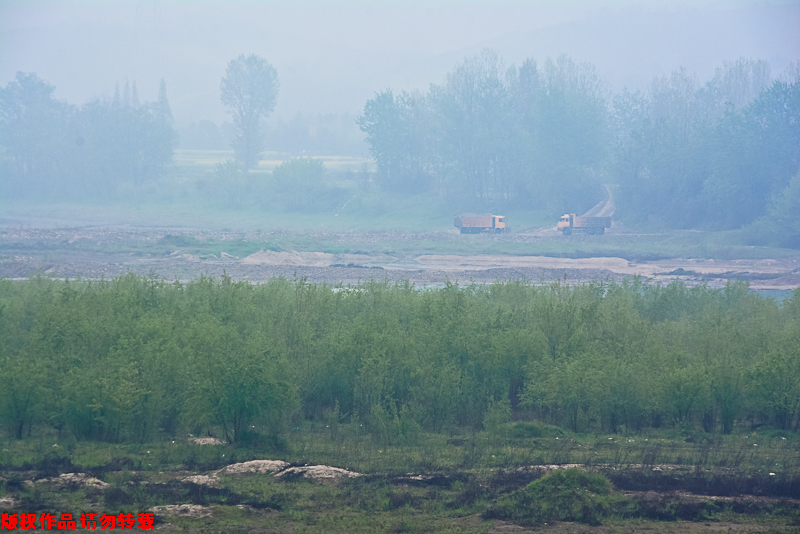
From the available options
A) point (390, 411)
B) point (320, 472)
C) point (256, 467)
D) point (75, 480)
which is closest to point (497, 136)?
point (390, 411)

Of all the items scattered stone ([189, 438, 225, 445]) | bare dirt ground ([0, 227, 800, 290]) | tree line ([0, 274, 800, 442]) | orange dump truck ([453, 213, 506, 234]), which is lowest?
scattered stone ([189, 438, 225, 445])

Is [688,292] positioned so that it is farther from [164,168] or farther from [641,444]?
[164,168]

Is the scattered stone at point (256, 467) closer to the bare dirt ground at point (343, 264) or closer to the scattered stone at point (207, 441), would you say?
the scattered stone at point (207, 441)

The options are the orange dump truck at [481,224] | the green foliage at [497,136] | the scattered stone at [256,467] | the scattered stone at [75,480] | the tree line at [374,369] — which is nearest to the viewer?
the scattered stone at [75,480]

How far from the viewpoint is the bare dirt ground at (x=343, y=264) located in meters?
50.2

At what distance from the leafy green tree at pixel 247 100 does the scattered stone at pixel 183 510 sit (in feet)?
355

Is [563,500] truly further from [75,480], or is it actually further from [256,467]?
[75,480]

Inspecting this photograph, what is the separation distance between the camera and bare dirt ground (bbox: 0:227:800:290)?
1975 inches

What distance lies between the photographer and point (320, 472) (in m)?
16.3

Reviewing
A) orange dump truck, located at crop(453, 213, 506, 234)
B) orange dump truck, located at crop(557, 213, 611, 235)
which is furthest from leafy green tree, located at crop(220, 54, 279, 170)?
orange dump truck, located at crop(557, 213, 611, 235)

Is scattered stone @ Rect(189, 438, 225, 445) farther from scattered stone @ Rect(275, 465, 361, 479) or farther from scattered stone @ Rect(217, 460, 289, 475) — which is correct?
scattered stone @ Rect(275, 465, 361, 479)

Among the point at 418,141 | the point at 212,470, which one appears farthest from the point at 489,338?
the point at 418,141

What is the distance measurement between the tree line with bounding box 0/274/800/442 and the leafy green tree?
95.0 metres

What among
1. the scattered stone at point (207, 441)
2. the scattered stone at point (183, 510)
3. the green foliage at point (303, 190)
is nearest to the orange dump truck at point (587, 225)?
the green foliage at point (303, 190)
